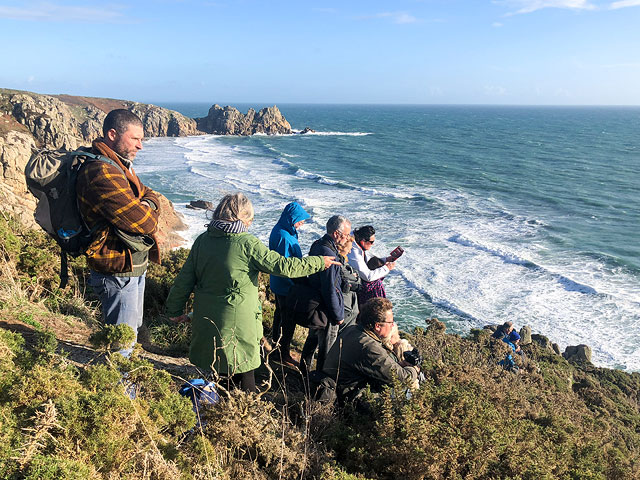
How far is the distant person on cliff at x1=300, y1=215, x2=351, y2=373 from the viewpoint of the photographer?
14.5 feet

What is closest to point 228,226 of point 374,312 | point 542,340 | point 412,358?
point 374,312

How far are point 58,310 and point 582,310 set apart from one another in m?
16.9

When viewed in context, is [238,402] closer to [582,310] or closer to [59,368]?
[59,368]

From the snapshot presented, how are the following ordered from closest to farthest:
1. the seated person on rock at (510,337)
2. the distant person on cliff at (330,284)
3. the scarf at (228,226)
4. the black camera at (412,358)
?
1. the scarf at (228,226)
2. the black camera at (412,358)
3. the distant person on cliff at (330,284)
4. the seated person on rock at (510,337)

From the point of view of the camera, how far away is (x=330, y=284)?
4.42 metres

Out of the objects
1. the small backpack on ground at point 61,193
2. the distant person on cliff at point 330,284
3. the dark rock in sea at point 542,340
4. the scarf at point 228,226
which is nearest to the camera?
the small backpack on ground at point 61,193

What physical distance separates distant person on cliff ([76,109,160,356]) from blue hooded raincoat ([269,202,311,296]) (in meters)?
1.86

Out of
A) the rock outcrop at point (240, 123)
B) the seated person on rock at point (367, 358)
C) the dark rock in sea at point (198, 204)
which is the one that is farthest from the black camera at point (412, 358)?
the rock outcrop at point (240, 123)

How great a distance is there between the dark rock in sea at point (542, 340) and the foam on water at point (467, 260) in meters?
0.98

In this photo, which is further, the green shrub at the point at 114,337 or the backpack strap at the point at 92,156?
the backpack strap at the point at 92,156

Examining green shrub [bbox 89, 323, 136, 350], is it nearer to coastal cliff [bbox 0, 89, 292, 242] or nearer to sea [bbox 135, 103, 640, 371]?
coastal cliff [bbox 0, 89, 292, 242]

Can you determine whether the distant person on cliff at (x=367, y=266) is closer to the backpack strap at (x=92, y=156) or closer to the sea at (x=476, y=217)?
the backpack strap at (x=92, y=156)

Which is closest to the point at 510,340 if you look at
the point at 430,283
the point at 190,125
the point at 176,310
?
the point at 430,283

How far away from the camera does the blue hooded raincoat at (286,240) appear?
5.02 metres
